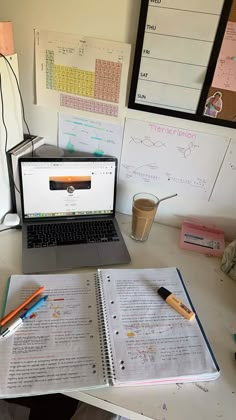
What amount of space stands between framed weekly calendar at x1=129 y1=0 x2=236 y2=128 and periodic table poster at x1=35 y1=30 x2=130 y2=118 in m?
0.06

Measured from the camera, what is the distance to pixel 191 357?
0.72 meters

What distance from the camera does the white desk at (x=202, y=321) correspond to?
25.2 inches

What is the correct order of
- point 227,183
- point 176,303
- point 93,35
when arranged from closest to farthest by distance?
point 176,303 < point 93,35 < point 227,183

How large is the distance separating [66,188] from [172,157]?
1.26ft

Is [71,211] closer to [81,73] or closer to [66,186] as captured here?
[66,186]

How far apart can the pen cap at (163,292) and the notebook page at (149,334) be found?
12 mm

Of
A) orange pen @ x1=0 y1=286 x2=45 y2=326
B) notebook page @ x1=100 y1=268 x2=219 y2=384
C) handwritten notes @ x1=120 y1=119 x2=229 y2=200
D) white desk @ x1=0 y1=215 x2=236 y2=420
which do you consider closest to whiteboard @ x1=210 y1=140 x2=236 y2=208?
handwritten notes @ x1=120 y1=119 x2=229 y2=200

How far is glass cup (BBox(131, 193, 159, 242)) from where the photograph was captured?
106 cm

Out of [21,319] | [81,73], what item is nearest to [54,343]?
[21,319]

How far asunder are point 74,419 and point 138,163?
2.96 ft

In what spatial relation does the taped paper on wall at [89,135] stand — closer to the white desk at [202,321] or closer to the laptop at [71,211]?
the laptop at [71,211]

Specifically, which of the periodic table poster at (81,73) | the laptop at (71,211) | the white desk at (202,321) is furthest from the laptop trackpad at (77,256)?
the periodic table poster at (81,73)

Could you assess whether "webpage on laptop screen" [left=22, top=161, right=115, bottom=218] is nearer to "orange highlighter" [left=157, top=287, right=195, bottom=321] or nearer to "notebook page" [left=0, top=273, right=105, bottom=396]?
"notebook page" [left=0, top=273, right=105, bottom=396]

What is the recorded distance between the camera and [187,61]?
0.90 meters
